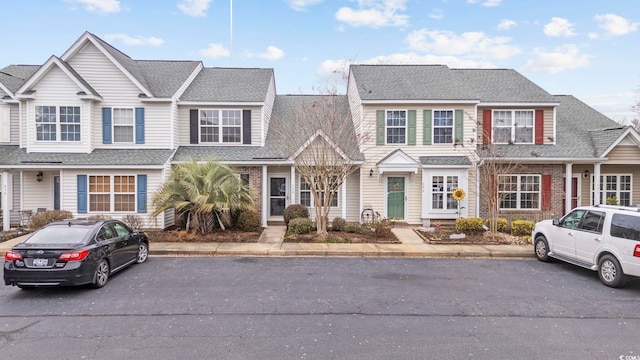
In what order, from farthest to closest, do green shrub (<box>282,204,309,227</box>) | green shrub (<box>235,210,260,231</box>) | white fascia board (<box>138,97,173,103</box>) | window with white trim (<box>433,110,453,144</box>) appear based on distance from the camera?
window with white trim (<box>433,110,453,144</box>), white fascia board (<box>138,97,173,103</box>), green shrub (<box>282,204,309,227</box>), green shrub (<box>235,210,260,231</box>)

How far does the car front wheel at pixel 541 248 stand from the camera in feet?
36.8

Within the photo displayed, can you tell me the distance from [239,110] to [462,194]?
10.9 meters

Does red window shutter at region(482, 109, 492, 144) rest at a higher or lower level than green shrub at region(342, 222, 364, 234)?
higher

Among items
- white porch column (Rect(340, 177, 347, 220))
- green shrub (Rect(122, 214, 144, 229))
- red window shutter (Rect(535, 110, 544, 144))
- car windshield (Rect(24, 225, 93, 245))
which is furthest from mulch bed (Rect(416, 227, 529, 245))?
green shrub (Rect(122, 214, 144, 229))

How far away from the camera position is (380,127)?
17.9 metres

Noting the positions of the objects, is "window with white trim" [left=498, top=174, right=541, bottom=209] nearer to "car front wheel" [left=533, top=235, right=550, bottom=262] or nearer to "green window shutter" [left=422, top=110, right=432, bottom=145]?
"green window shutter" [left=422, top=110, right=432, bottom=145]

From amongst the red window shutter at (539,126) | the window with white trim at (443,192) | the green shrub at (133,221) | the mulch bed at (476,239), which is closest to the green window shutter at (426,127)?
the window with white trim at (443,192)

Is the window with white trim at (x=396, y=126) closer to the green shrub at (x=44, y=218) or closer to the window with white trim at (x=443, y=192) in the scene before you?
the window with white trim at (x=443, y=192)

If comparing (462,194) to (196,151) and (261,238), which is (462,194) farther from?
(196,151)

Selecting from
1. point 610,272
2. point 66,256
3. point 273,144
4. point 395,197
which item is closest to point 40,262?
point 66,256

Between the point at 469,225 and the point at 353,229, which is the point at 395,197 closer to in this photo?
the point at 353,229

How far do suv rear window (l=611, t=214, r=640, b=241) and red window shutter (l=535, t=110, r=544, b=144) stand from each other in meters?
10.4

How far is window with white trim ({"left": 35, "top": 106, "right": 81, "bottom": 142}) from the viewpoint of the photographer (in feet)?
54.1

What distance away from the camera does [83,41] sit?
16859mm
